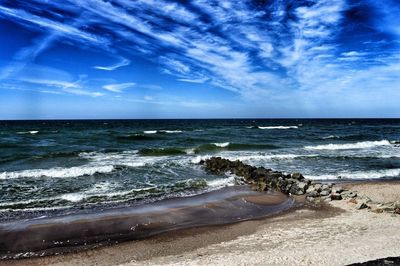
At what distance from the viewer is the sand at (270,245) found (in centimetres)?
631

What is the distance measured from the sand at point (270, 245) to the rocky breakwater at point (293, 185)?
1.31 metres

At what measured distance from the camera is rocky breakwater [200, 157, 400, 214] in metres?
10.6

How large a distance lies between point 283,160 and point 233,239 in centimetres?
1478

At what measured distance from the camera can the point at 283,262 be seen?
19.9ft

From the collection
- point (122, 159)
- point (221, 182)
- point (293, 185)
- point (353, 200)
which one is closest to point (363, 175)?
point (293, 185)

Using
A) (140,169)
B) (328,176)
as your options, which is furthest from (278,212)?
(140,169)

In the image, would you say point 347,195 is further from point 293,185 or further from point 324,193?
point 293,185

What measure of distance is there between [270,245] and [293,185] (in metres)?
6.24

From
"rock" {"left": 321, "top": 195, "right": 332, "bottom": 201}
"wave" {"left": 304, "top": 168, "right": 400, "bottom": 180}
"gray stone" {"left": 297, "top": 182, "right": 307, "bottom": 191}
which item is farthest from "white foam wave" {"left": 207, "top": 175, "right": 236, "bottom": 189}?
"rock" {"left": 321, "top": 195, "right": 332, "bottom": 201}

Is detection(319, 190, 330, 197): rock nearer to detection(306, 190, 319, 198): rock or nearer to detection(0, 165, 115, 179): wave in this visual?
detection(306, 190, 319, 198): rock

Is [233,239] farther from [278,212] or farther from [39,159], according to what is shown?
[39,159]

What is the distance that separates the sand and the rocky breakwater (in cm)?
131

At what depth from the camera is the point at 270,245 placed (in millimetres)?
7082

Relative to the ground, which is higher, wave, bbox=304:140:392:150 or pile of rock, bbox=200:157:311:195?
pile of rock, bbox=200:157:311:195
